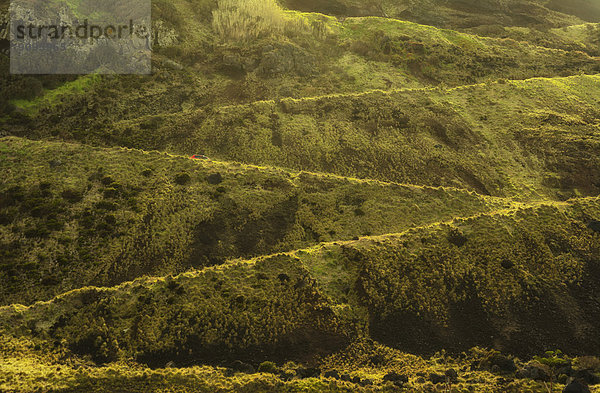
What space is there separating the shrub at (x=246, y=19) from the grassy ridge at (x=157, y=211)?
41.6 metres

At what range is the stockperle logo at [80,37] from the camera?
57.2 m

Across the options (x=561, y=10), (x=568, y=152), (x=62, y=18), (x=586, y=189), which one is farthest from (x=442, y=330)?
(x=561, y=10)

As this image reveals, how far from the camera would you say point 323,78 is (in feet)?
232

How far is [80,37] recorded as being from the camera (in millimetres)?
62562

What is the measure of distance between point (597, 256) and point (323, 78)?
51.0 meters

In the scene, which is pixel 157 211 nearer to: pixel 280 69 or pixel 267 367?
pixel 267 367

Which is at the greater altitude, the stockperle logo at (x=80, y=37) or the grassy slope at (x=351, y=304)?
the stockperle logo at (x=80, y=37)

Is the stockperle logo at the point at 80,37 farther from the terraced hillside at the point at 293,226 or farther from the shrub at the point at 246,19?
the shrub at the point at 246,19

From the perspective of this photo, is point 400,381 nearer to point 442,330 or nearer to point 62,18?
point 442,330

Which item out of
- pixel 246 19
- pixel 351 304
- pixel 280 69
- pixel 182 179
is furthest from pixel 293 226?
pixel 246 19

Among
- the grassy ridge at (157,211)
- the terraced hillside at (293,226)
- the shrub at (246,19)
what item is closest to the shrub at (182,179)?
the grassy ridge at (157,211)

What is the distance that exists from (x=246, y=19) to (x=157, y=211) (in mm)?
55099

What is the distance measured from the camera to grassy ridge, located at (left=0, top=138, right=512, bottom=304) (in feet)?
112

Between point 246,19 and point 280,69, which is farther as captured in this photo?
point 246,19
